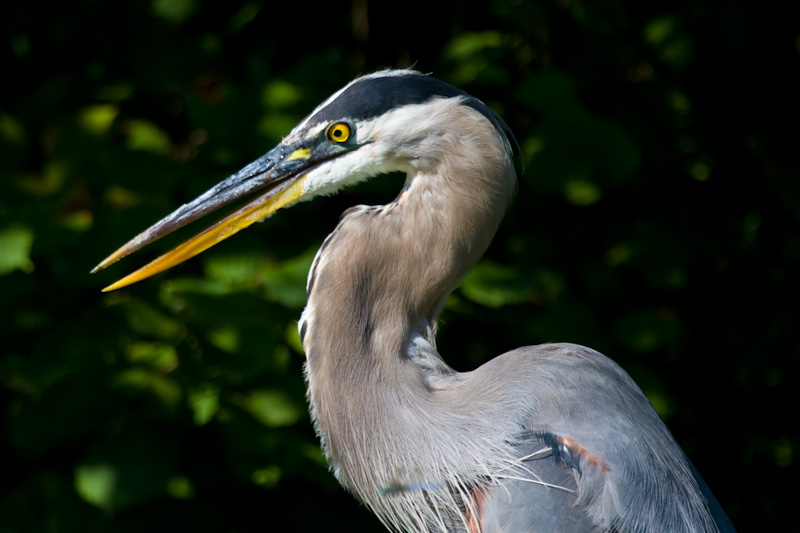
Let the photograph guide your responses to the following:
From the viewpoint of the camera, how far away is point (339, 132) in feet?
5.02

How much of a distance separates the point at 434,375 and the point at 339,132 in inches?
19.1

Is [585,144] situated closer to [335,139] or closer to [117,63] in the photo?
[335,139]

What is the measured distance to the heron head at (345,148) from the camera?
151cm

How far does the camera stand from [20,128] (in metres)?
2.29

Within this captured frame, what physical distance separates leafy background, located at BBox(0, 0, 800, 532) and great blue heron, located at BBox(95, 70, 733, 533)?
1.95 ft

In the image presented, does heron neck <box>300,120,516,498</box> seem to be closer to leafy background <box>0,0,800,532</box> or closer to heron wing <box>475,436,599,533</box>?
heron wing <box>475,436,599,533</box>

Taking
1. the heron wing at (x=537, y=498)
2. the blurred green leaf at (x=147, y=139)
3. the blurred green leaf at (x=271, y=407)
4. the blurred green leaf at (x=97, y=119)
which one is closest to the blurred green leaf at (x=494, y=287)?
the blurred green leaf at (x=271, y=407)

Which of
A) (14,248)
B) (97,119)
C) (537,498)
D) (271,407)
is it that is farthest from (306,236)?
(537,498)

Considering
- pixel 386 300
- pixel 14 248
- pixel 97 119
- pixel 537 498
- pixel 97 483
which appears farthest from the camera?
pixel 97 119

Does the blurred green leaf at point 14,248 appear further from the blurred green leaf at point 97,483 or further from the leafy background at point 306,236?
the blurred green leaf at point 97,483

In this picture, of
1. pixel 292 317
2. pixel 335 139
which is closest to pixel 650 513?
pixel 335 139

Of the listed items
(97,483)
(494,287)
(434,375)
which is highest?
(434,375)

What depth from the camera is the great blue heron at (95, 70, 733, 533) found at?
4.63 ft

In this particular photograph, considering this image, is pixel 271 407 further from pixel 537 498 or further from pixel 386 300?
pixel 537 498
